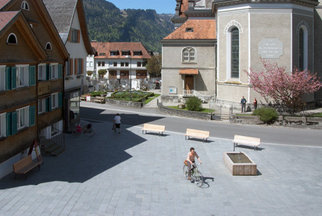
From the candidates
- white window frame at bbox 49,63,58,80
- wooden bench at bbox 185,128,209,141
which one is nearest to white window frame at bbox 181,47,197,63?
wooden bench at bbox 185,128,209,141

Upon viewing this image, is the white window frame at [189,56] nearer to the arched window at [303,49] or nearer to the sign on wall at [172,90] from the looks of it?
the sign on wall at [172,90]

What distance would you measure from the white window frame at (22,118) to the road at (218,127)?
13.7m

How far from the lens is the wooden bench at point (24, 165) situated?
17188mm

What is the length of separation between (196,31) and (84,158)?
1239 inches

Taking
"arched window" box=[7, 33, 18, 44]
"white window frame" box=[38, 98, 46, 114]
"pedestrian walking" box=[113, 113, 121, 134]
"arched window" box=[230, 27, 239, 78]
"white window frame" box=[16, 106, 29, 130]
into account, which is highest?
"arched window" box=[230, 27, 239, 78]

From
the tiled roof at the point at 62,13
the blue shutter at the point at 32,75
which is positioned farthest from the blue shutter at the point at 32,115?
the tiled roof at the point at 62,13

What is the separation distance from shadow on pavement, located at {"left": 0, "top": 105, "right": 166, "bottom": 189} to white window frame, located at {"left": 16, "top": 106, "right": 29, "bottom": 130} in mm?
2429

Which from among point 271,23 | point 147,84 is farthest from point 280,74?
point 147,84

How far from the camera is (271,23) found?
38.8 metres

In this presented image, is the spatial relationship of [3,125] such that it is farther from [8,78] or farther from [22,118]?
[22,118]

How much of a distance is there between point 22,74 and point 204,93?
31.2 m

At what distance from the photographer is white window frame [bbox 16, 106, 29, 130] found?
64.9 feet

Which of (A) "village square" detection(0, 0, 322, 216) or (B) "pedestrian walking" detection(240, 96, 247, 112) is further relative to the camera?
(B) "pedestrian walking" detection(240, 96, 247, 112)

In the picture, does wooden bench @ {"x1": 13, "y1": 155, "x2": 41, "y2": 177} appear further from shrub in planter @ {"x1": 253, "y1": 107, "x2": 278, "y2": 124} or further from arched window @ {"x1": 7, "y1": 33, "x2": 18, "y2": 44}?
shrub in planter @ {"x1": 253, "y1": 107, "x2": 278, "y2": 124}
